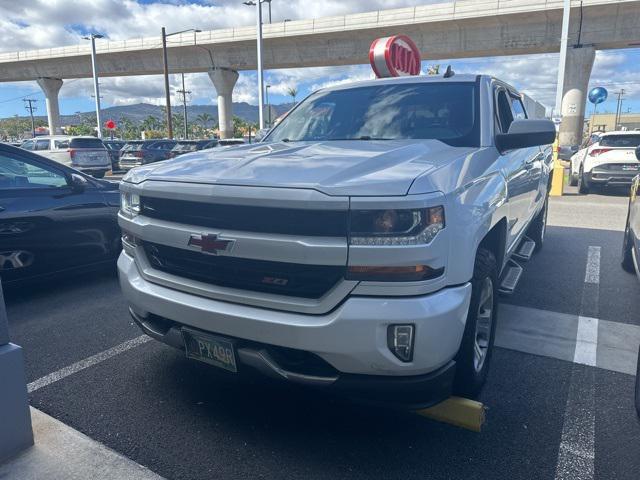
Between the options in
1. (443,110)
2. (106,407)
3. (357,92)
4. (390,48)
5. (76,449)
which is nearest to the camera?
(76,449)

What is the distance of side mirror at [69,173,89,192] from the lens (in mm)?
5129

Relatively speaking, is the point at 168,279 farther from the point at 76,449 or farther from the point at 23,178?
the point at 23,178

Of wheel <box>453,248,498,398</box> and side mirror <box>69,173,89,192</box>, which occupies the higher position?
side mirror <box>69,173,89,192</box>

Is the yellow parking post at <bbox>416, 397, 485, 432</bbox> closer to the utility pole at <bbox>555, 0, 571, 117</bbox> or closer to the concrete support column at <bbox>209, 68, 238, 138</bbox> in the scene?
the utility pole at <bbox>555, 0, 571, 117</bbox>

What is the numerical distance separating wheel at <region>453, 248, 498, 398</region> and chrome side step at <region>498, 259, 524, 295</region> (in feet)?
1.32

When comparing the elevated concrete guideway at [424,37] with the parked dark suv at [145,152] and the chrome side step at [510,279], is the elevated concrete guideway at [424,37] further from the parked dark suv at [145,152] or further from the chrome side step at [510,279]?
the chrome side step at [510,279]

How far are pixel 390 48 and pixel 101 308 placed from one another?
7870 millimetres

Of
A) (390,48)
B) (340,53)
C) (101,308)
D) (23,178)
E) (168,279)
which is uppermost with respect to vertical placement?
(340,53)

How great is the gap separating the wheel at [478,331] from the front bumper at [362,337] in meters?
0.31

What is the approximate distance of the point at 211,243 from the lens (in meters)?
2.44

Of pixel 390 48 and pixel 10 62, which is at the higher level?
pixel 10 62

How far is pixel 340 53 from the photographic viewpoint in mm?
30719

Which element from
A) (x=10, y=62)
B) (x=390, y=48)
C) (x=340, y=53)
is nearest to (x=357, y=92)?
(x=390, y=48)

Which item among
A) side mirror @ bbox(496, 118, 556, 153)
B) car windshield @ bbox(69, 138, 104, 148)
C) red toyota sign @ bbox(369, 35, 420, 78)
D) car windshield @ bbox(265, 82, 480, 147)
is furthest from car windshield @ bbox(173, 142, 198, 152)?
side mirror @ bbox(496, 118, 556, 153)
